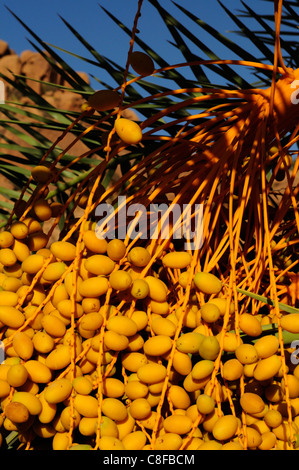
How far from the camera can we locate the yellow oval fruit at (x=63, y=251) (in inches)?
25.4

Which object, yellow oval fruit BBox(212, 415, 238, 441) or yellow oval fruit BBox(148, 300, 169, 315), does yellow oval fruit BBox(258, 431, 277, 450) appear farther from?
yellow oval fruit BBox(148, 300, 169, 315)

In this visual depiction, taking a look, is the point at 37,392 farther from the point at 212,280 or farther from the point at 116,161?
the point at 116,161

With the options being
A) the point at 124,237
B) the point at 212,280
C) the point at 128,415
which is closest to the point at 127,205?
the point at 124,237

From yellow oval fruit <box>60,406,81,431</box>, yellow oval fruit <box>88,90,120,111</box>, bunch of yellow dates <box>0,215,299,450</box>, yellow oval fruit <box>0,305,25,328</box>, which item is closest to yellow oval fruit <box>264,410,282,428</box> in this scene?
bunch of yellow dates <box>0,215,299,450</box>

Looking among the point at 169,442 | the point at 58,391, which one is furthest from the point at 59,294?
the point at 169,442

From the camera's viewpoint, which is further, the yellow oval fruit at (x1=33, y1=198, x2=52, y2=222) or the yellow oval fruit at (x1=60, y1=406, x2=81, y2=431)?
the yellow oval fruit at (x1=33, y1=198, x2=52, y2=222)

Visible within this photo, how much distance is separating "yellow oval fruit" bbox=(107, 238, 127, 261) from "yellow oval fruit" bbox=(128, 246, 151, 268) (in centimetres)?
1

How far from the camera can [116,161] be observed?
924 mm

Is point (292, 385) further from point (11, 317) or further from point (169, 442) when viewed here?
point (11, 317)

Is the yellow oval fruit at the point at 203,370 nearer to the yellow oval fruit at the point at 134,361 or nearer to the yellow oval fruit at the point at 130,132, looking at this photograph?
the yellow oval fruit at the point at 134,361

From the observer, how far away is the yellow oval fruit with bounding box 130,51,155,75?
2.16 ft

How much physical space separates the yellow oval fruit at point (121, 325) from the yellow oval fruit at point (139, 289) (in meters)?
Result: 0.03

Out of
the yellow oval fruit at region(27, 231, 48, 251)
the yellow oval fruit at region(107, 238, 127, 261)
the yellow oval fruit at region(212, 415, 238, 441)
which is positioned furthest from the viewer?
the yellow oval fruit at region(27, 231, 48, 251)

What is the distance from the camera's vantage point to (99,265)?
0.62m
